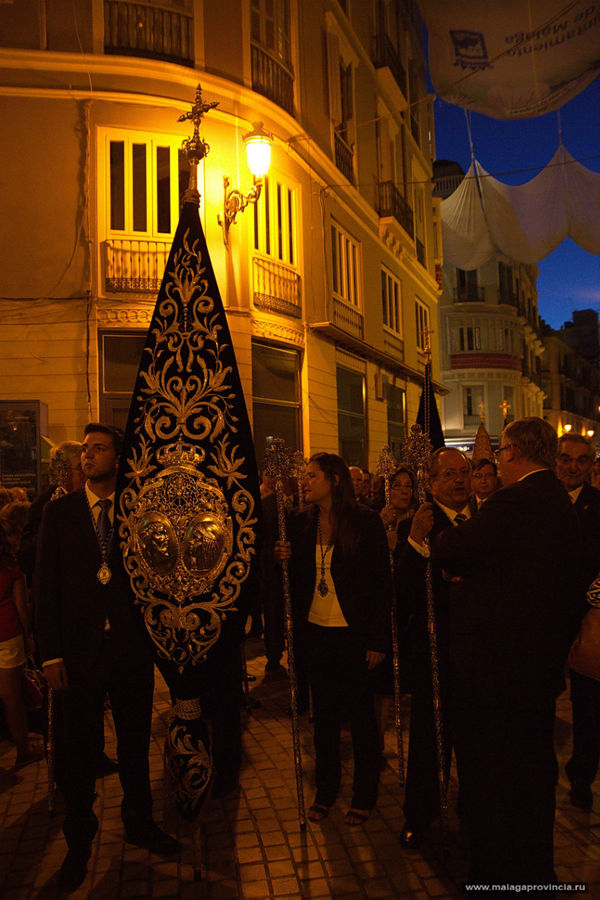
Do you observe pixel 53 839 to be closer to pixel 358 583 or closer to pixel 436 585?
pixel 358 583

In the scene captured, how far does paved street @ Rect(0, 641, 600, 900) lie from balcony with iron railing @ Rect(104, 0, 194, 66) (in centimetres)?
1103

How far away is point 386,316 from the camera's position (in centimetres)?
1998

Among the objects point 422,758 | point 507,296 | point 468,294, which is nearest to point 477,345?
point 468,294

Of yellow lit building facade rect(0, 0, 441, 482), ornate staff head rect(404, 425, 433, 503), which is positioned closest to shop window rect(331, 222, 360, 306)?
yellow lit building facade rect(0, 0, 441, 482)

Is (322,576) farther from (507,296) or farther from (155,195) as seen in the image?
(507,296)

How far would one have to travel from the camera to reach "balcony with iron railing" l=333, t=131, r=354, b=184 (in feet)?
53.5

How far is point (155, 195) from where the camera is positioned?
1198 cm

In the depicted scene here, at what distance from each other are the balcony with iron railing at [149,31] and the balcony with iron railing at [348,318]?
19.2 ft

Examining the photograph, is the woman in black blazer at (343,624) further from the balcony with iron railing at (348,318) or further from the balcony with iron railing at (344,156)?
the balcony with iron railing at (344,156)

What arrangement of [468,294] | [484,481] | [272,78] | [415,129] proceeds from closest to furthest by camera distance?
[484,481]
[272,78]
[415,129]
[468,294]

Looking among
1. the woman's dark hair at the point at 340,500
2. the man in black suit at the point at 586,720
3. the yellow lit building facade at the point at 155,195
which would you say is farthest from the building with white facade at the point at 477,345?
the woman's dark hair at the point at 340,500

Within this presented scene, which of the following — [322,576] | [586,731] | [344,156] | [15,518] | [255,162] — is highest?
[344,156]

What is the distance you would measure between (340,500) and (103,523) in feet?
4.47

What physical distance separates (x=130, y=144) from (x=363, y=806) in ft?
35.5
